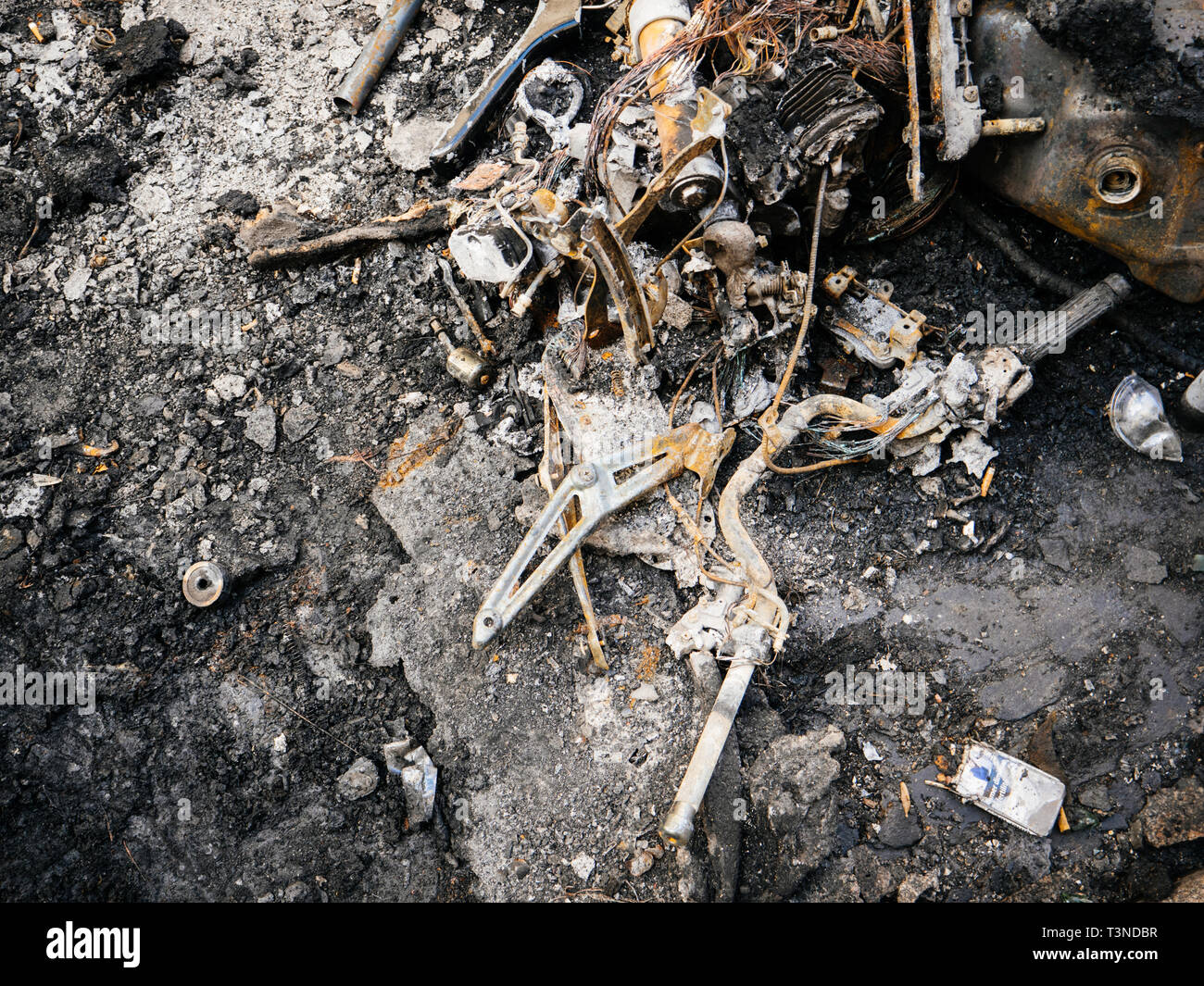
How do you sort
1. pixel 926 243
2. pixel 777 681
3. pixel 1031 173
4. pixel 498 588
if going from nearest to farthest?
pixel 498 588
pixel 777 681
pixel 1031 173
pixel 926 243

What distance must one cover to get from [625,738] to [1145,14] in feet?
11.6

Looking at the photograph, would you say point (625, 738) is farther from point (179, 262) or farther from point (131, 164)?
point (131, 164)

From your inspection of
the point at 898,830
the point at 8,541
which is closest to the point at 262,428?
the point at 8,541

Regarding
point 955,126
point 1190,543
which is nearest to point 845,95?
point 955,126

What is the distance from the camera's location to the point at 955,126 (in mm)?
3512

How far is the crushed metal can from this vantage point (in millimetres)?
3100

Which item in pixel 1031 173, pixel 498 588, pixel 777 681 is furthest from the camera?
pixel 1031 173

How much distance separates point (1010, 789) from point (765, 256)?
257 centimetres

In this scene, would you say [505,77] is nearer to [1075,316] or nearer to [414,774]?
[1075,316]

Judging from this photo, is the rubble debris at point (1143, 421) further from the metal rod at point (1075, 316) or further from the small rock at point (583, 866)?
the small rock at point (583, 866)

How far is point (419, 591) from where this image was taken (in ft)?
11.3

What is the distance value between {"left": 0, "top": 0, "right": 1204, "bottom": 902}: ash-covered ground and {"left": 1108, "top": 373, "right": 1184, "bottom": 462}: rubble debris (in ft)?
0.19

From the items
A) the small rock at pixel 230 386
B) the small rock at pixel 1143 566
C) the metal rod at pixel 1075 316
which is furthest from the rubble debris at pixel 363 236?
the small rock at pixel 1143 566

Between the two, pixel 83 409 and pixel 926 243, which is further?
pixel 926 243
